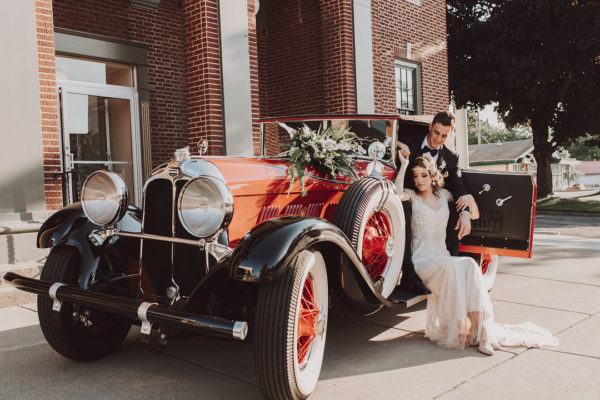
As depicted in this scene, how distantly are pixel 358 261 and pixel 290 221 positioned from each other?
55 cm

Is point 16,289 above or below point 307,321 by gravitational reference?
below

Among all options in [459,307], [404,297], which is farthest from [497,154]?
[459,307]

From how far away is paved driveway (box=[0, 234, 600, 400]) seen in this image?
279 cm

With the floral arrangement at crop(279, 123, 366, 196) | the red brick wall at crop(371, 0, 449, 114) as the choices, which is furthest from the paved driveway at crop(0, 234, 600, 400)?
the red brick wall at crop(371, 0, 449, 114)

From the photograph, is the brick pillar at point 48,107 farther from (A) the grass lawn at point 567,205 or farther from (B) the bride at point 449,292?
(A) the grass lawn at point 567,205

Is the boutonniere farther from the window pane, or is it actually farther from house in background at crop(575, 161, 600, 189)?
house in background at crop(575, 161, 600, 189)

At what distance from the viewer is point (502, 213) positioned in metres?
4.13

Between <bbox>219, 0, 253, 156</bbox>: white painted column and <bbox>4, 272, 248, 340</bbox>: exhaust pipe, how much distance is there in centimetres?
482

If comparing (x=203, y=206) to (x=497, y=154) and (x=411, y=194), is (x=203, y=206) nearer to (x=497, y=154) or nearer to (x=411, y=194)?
(x=411, y=194)

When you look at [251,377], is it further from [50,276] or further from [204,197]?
[50,276]

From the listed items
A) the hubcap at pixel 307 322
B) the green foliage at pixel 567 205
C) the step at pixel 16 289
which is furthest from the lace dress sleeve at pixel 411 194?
the green foliage at pixel 567 205

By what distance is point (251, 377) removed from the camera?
3.03 metres

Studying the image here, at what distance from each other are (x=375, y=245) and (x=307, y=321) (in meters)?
1.05

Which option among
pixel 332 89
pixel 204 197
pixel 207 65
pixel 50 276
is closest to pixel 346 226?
pixel 204 197
